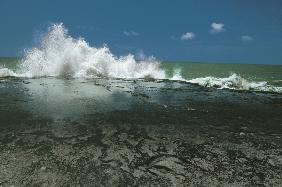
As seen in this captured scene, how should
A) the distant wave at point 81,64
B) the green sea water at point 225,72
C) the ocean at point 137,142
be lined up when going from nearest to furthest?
1. the ocean at point 137,142
2. the distant wave at point 81,64
3. the green sea water at point 225,72

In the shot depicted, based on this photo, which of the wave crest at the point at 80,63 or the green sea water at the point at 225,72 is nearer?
the wave crest at the point at 80,63

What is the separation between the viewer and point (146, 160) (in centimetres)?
518

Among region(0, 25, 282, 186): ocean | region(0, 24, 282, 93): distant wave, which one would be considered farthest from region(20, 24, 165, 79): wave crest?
region(0, 25, 282, 186): ocean

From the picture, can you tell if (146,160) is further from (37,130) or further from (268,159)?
(37,130)

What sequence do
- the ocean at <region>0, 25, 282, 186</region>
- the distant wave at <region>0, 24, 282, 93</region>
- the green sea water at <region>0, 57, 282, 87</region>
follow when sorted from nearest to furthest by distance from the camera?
the ocean at <region>0, 25, 282, 186</region>, the distant wave at <region>0, 24, 282, 93</region>, the green sea water at <region>0, 57, 282, 87</region>

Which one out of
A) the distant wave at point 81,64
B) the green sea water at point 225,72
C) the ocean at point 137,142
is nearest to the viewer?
the ocean at point 137,142

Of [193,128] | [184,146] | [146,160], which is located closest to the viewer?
[146,160]

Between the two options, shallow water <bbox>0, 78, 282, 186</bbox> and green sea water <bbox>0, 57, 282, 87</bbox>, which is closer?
shallow water <bbox>0, 78, 282, 186</bbox>

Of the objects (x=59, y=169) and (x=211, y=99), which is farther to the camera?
(x=211, y=99)

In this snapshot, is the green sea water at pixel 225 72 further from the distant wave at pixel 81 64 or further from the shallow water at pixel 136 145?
the shallow water at pixel 136 145

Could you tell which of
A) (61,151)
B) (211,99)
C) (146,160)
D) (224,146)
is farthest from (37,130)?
(211,99)

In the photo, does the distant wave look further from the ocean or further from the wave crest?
the ocean

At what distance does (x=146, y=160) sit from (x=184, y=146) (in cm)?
105

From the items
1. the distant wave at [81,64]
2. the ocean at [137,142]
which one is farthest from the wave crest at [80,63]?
the ocean at [137,142]
